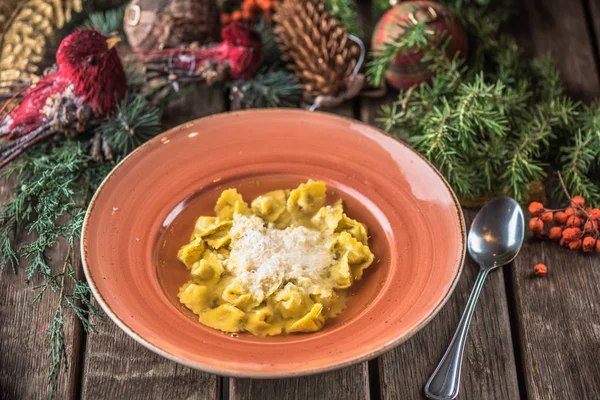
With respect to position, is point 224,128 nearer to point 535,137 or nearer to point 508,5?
point 535,137

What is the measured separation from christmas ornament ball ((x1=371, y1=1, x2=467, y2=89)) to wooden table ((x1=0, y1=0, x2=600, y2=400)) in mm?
657

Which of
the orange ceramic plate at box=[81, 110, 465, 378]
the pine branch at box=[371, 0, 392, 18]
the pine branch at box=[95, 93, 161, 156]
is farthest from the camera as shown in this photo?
the pine branch at box=[371, 0, 392, 18]

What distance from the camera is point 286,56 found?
7.14 feet

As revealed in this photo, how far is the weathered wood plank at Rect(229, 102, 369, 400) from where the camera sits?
4.65 feet

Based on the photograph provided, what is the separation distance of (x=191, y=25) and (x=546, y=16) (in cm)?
125

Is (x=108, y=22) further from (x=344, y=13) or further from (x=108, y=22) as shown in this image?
(x=344, y=13)

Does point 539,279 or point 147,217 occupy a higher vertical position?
point 147,217

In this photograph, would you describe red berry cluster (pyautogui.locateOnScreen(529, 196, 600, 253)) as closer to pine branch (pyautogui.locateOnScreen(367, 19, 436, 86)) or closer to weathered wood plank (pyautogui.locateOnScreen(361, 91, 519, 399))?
weathered wood plank (pyautogui.locateOnScreen(361, 91, 519, 399))

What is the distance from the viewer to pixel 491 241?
1681 millimetres

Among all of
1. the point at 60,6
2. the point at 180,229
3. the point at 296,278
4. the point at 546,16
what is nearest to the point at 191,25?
the point at 60,6

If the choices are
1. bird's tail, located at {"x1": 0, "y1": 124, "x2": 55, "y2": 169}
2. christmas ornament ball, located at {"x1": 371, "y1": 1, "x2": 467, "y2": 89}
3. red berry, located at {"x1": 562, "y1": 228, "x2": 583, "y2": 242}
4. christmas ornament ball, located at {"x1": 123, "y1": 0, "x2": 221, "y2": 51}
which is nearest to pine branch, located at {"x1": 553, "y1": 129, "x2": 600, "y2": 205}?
red berry, located at {"x1": 562, "y1": 228, "x2": 583, "y2": 242}

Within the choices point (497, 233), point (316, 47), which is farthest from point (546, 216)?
point (316, 47)

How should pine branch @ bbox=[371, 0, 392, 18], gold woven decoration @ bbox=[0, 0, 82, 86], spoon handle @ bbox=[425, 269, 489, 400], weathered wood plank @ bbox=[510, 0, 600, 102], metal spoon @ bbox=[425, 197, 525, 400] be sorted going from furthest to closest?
1. pine branch @ bbox=[371, 0, 392, 18]
2. weathered wood plank @ bbox=[510, 0, 600, 102]
3. gold woven decoration @ bbox=[0, 0, 82, 86]
4. metal spoon @ bbox=[425, 197, 525, 400]
5. spoon handle @ bbox=[425, 269, 489, 400]

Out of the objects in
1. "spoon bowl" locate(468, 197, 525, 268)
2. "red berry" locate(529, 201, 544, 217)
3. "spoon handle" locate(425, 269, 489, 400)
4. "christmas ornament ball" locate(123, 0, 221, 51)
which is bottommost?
"red berry" locate(529, 201, 544, 217)
